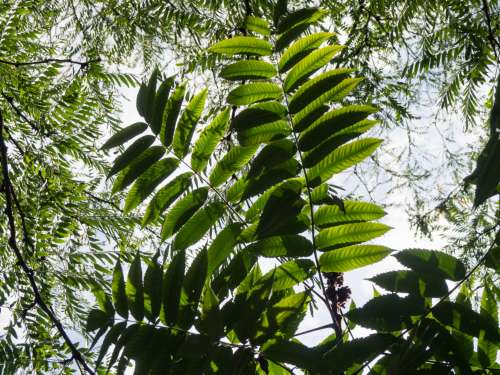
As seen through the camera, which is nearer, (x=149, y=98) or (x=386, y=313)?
(x=386, y=313)

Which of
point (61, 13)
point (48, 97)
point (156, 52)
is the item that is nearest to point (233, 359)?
point (48, 97)

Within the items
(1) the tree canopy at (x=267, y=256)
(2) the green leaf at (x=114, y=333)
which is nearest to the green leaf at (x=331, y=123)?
(1) the tree canopy at (x=267, y=256)

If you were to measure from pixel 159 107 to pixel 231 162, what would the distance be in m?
0.19

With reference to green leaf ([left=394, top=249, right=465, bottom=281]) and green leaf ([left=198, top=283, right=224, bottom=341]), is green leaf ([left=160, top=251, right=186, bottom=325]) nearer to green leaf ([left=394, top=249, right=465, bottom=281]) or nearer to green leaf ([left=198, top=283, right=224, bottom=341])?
green leaf ([left=198, top=283, right=224, bottom=341])

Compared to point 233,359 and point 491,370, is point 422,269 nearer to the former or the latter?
point 491,370

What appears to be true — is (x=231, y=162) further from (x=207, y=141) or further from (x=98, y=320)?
(x=98, y=320)

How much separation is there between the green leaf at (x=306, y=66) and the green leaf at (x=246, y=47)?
0.27 feet

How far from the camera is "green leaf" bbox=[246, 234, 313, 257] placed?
992 millimetres

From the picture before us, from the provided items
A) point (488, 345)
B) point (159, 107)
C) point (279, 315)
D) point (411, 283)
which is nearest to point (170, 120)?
point (159, 107)

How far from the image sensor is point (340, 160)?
3.44ft

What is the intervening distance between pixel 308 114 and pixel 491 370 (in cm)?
Answer: 55

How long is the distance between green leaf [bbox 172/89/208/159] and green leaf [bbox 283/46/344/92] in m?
0.17

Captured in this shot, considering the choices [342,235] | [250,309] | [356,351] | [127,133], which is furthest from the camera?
[127,133]

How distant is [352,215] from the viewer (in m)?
1.03
